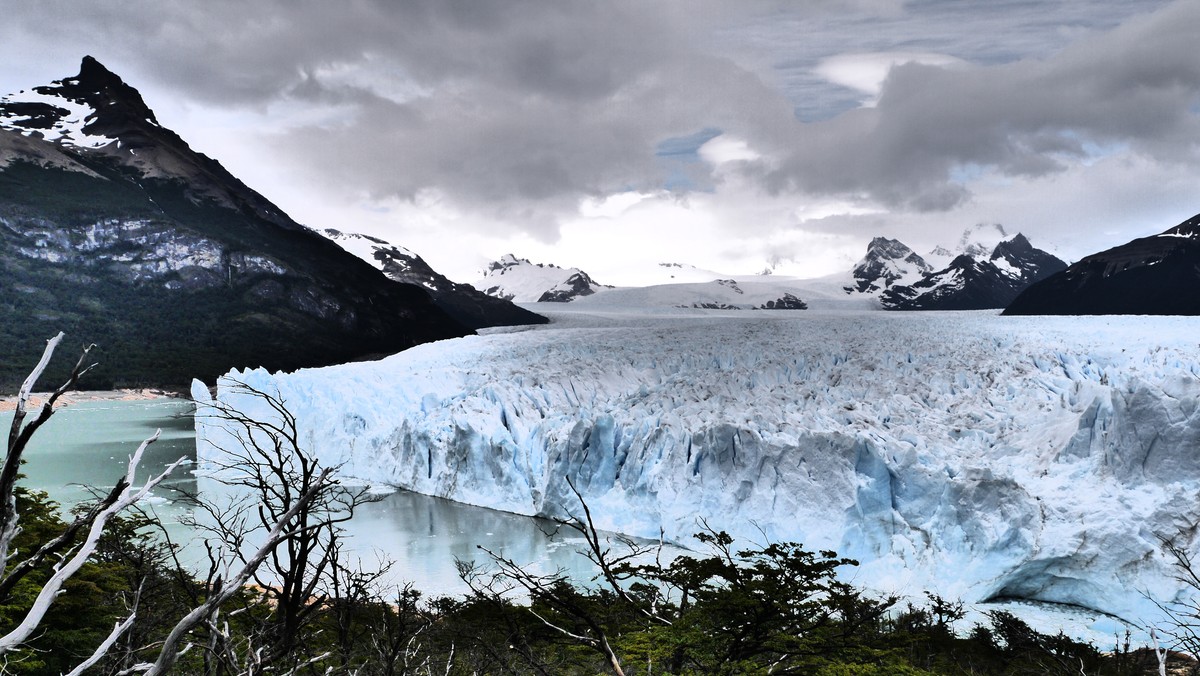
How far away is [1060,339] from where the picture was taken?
65.5 ft

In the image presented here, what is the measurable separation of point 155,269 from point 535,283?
81.3 m

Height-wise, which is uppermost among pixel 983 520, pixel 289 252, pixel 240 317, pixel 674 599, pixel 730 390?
pixel 289 252

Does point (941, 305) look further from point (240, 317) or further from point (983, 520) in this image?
point (983, 520)

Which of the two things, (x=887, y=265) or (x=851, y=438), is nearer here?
(x=851, y=438)

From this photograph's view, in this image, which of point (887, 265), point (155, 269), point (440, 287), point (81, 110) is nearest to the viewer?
point (155, 269)

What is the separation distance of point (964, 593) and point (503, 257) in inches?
6342

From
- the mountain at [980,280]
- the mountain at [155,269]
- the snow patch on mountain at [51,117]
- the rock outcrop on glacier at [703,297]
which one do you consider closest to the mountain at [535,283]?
the rock outcrop on glacier at [703,297]

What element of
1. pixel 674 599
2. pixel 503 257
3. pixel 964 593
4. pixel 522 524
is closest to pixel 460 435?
pixel 522 524

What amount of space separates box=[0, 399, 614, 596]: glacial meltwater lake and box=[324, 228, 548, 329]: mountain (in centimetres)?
3920

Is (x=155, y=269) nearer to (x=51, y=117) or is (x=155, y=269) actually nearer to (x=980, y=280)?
(x=51, y=117)

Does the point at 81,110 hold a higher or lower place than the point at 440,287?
higher

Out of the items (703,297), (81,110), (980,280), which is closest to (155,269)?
(81,110)

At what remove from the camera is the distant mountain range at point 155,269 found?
52656 millimetres

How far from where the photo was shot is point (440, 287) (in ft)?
357
